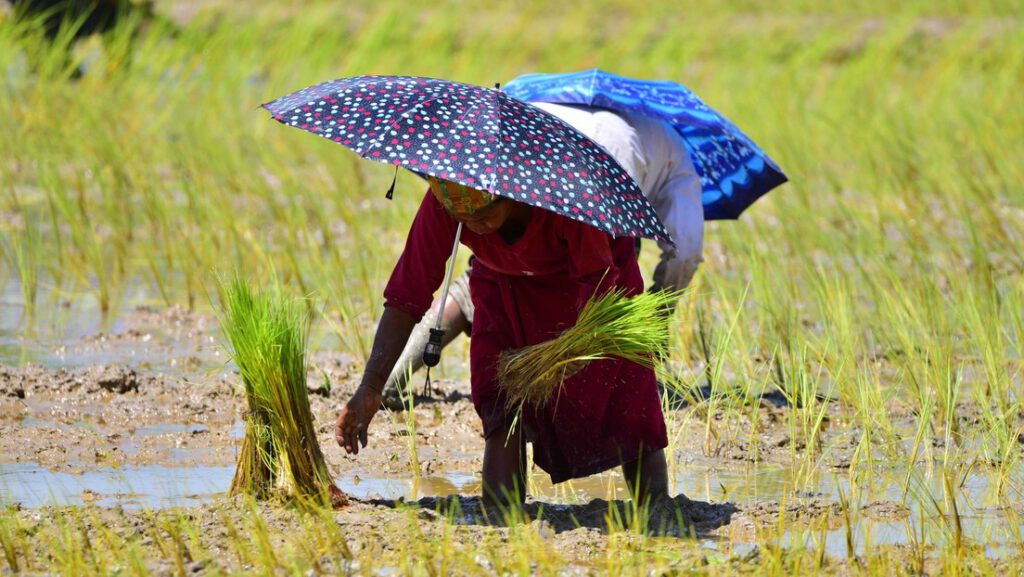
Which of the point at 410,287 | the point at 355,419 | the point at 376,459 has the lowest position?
the point at 376,459

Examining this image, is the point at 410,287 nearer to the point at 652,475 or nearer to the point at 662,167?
the point at 652,475

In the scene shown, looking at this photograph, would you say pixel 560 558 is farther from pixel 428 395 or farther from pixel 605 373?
pixel 428 395

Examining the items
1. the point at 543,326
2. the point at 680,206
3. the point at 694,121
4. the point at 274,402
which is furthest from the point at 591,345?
the point at 694,121

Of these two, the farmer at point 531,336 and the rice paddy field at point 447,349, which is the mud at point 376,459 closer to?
the rice paddy field at point 447,349

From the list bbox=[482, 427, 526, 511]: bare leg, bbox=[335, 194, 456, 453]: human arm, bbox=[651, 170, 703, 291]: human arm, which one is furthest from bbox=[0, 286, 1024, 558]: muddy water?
bbox=[651, 170, 703, 291]: human arm

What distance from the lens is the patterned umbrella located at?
2.88 m

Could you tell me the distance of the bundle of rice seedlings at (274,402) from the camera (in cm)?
312

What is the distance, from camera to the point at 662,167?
4168 millimetres

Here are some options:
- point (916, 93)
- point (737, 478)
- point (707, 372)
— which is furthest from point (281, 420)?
point (916, 93)

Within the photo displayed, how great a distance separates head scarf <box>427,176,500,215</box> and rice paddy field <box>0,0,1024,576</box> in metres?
0.61

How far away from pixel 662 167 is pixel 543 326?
1040 mm

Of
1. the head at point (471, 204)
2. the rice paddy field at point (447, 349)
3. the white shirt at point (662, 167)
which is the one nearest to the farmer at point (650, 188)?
the white shirt at point (662, 167)

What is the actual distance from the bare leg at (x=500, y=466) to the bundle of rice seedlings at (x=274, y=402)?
0.35m

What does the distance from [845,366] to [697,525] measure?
1.20 meters
